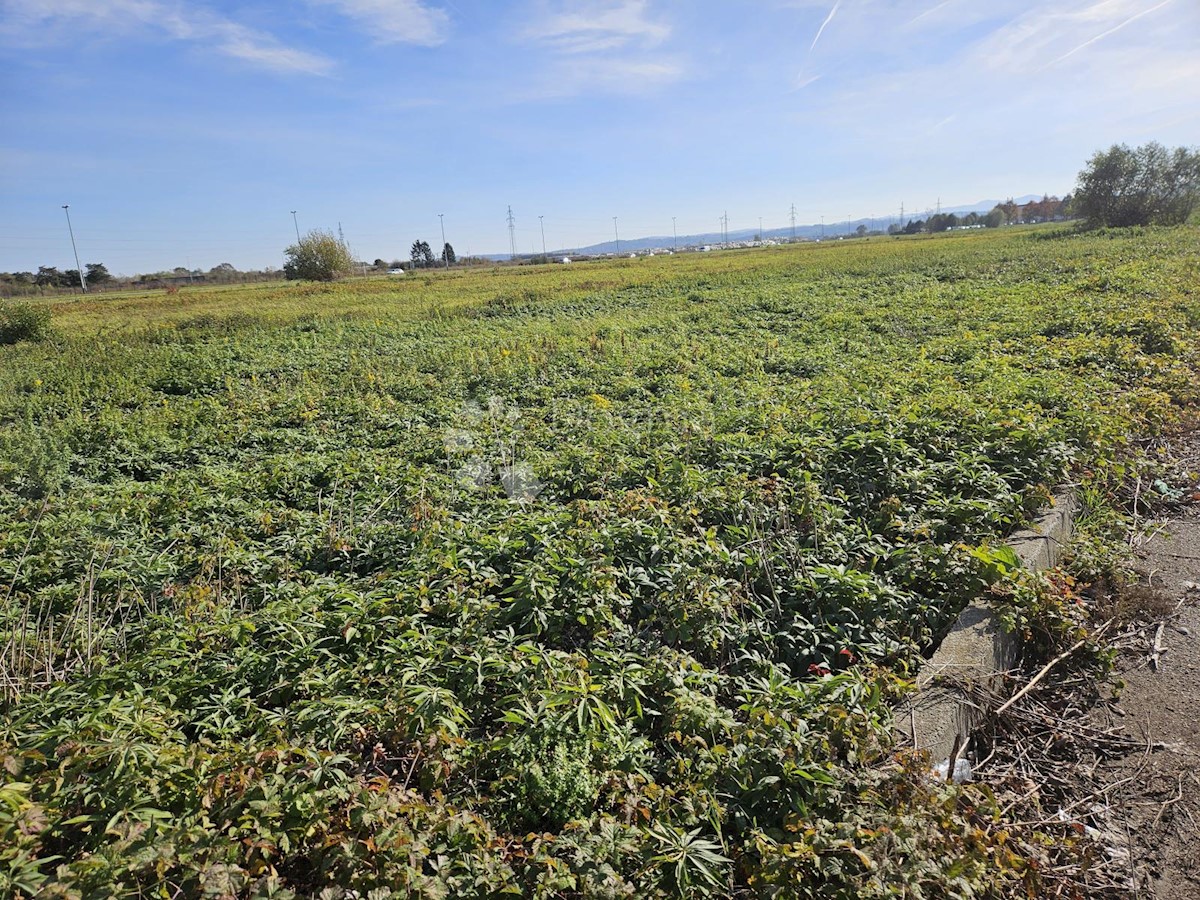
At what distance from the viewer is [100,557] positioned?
4.25 metres

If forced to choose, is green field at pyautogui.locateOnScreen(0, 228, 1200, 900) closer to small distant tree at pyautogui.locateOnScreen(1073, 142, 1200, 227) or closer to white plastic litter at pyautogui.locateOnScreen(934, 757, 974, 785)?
white plastic litter at pyautogui.locateOnScreen(934, 757, 974, 785)

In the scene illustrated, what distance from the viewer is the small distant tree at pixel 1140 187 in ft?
151

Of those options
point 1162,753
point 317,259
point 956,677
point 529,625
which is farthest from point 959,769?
point 317,259

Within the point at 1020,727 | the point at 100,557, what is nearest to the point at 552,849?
Answer: the point at 1020,727

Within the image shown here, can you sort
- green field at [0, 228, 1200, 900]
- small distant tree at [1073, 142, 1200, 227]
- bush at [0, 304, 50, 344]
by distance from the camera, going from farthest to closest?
small distant tree at [1073, 142, 1200, 227]
bush at [0, 304, 50, 344]
green field at [0, 228, 1200, 900]

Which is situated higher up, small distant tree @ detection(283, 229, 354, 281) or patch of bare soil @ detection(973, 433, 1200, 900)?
small distant tree @ detection(283, 229, 354, 281)

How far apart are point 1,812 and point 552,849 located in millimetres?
1712

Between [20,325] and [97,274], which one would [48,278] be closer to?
[97,274]

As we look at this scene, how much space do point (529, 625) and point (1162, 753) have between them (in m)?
2.88

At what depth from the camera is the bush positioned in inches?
743

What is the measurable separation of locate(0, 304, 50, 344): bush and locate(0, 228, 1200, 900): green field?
14.2m

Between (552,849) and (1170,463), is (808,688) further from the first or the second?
(1170,463)

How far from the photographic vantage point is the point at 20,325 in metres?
19.0

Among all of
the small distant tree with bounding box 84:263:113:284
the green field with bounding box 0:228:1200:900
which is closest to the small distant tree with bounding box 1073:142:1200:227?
the green field with bounding box 0:228:1200:900
